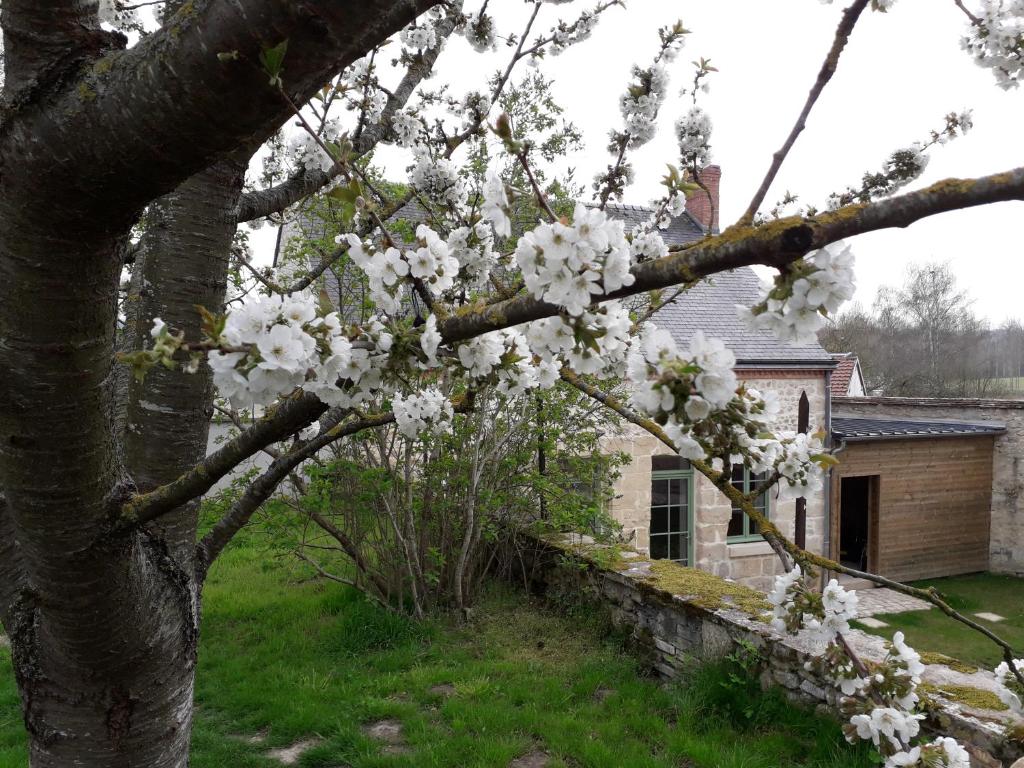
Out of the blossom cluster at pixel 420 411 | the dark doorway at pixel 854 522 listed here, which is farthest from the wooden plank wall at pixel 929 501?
the blossom cluster at pixel 420 411

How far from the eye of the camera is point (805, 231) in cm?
95

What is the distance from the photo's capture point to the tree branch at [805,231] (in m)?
0.91

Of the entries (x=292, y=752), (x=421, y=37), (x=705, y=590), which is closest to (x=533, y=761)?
(x=292, y=752)

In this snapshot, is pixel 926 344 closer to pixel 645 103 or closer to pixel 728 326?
pixel 728 326

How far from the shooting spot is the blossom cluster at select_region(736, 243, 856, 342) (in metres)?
0.99

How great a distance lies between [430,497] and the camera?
569 cm

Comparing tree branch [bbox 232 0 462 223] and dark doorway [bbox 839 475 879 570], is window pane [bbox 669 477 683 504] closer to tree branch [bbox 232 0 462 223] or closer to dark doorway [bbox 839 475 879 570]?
dark doorway [bbox 839 475 879 570]

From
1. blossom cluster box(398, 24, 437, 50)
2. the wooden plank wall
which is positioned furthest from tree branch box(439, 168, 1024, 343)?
the wooden plank wall

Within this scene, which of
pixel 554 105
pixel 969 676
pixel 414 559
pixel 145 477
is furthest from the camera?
pixel 554 105

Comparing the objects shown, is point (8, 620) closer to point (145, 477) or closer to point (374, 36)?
point (145, 477)

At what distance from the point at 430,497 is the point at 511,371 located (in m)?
4.20

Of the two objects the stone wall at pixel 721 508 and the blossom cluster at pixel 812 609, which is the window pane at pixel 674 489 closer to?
the stone wall at pixel 721 508

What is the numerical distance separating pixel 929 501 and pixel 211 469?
41.8 feet

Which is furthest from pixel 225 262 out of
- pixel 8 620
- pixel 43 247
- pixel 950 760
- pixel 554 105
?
pixel 554 105
